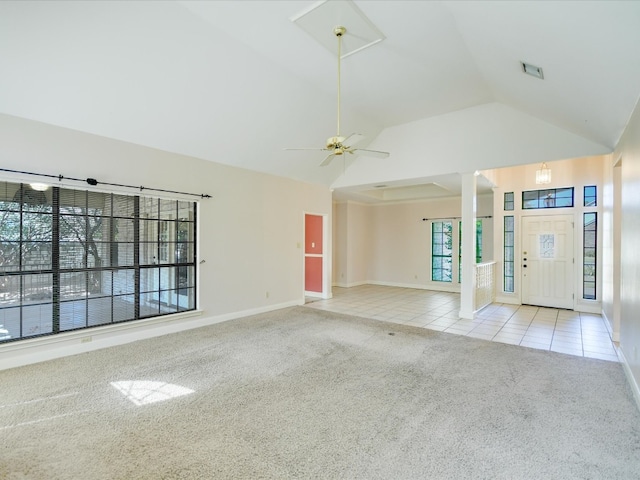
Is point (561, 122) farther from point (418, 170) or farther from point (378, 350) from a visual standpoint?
point (378, 350)

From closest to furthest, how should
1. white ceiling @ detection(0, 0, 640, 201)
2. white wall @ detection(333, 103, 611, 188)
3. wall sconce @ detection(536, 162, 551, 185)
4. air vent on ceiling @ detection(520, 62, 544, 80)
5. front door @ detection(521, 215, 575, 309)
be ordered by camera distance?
white ceiling @ detection(0, 0, 640, 201)
air vent on ceiling @ detection(520, 62, 544, 80)
white wall @ detection(333, 103, 611, 188)
wall sconce @ detection(536, 162, 551, 185)
front door @ detection(521, 215, 575, 309)

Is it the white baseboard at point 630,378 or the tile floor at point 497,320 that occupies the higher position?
the white baseboard at point 630,378

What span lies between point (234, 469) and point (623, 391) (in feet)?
11.1

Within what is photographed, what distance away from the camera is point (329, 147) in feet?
10.8

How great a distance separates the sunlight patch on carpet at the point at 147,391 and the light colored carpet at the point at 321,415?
2cm

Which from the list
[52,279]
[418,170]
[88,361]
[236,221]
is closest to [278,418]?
[88,361]

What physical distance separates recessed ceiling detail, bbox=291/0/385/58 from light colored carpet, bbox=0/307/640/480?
3455 mm

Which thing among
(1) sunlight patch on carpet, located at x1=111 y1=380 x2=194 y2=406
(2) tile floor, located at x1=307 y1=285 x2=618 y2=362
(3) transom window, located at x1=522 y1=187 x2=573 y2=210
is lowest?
(1) sunlight patch on carpet, located at x1=111 y1=380 x2=194 y2=406

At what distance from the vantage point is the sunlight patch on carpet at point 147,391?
266 cm

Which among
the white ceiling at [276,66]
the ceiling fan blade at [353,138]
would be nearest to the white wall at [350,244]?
the white ceiling at [276,66]

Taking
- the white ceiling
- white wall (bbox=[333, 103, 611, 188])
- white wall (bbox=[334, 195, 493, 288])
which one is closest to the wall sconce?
white wall (bbox=[333, 103, 611, 188])

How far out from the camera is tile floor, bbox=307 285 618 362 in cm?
413

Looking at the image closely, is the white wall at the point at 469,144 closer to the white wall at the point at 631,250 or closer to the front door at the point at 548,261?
the white wall at the point at 631,250

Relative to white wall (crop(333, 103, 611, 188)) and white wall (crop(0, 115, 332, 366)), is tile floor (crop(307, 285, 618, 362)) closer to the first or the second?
white wall (crop(0, 115, 332, 366))
